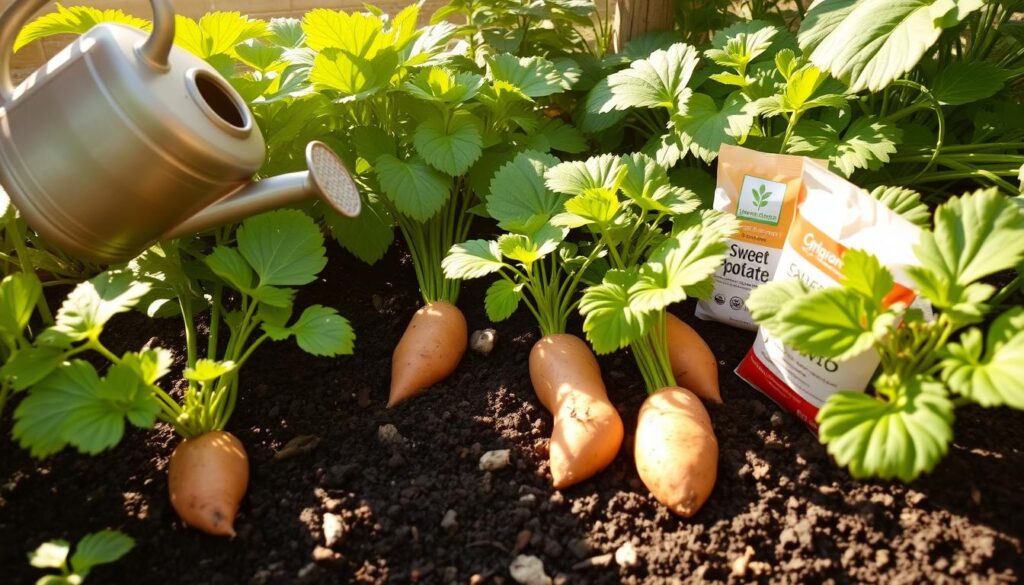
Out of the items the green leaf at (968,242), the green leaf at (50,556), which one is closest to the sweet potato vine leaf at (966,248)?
the green leaf at (968,242)

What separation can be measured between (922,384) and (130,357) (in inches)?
33.9

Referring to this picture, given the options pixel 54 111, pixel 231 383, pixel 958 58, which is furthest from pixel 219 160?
pixel 958 58

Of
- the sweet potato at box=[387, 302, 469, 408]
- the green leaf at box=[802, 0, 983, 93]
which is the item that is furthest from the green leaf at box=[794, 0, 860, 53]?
the sweet potato at box=[387, 302, 469, 408]

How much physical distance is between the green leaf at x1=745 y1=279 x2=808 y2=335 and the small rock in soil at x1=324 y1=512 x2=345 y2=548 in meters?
0.54

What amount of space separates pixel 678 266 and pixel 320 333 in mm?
478

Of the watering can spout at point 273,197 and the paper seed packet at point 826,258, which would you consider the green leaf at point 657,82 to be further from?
the watering can spout at point 273,197

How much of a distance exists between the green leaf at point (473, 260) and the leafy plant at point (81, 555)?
51 cm

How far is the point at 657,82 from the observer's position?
4.08 feet

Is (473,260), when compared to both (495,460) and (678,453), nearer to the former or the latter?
(495,460)

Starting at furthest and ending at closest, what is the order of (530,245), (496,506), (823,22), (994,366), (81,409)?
(823,22) → (530,245) → (496,506) → (81,409) → (994,366)

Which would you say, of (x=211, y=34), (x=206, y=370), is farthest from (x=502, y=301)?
(x=211, y=34)

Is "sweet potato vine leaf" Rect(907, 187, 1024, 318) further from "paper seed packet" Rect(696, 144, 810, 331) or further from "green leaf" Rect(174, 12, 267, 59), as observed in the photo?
"green leaf" Rect(174, 12, 267, 59)

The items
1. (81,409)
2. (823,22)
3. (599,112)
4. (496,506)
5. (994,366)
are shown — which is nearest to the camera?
(994,366)

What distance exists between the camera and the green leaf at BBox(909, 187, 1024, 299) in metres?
0.76
